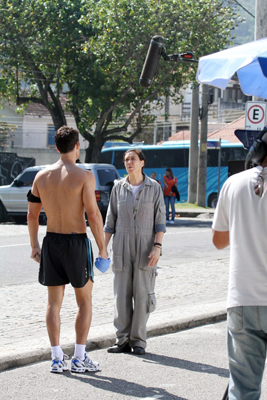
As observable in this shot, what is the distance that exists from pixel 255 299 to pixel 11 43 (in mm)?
22954

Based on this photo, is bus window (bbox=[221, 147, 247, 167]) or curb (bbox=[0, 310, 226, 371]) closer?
curb (bbox=[0, 310, 226, 371])

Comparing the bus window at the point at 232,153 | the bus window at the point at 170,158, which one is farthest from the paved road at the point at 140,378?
the bus window at the point at 170,158

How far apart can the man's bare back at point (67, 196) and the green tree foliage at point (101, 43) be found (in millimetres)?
18193

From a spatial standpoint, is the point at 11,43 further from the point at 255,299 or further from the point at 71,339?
the point at 255,299

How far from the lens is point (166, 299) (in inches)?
324

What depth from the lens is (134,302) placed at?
5.88 m

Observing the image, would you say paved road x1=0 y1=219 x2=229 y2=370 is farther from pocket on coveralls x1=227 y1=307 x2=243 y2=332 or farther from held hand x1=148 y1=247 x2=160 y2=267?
pocket on coveralls x1=227 y1=307 x2=243 y2=332

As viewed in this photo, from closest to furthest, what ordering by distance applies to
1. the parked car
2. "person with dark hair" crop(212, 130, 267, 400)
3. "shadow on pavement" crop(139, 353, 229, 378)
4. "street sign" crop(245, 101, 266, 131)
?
"person with dark hair" crop(212, 130, 267, 400), "shadow on pavement" crop(139, 353, 229, 378), "street sign" crop(245, 101, 266, 131), the parked car

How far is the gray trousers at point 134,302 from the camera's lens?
582cm

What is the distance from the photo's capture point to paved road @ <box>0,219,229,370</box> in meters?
5.85

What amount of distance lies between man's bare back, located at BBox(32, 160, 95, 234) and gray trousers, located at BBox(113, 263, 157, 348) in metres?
0.97

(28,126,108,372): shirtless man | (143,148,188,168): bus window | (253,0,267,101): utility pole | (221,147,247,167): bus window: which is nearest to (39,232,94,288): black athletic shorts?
(28,126,108,372): shirtless man

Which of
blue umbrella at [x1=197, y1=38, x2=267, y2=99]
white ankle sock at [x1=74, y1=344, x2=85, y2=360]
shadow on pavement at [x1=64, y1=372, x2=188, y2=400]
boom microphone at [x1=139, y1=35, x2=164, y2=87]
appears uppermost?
boom microphone at [x1=139, y1=35, x2=164, y2=87]

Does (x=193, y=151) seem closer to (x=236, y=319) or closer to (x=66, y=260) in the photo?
(x=66, y=260)
